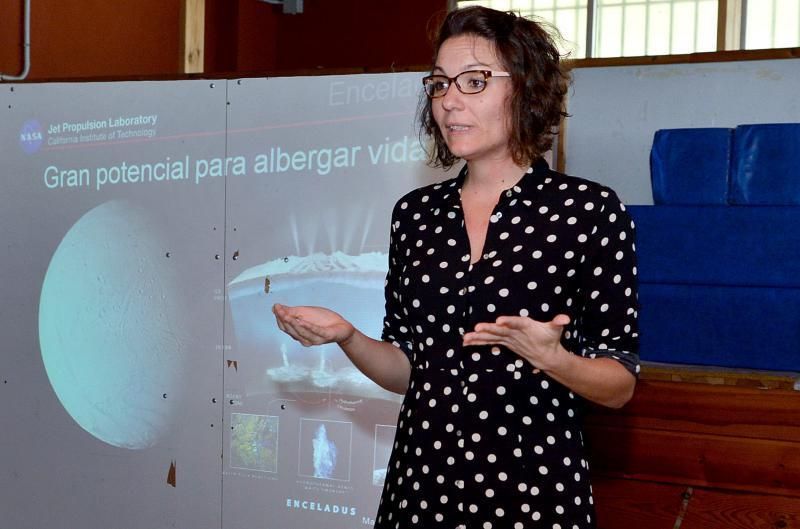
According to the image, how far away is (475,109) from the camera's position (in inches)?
51.8

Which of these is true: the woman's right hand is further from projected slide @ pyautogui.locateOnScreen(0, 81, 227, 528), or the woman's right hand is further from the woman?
projected slide @ pyautogui.locateOnScreen(0, 81, 227, 528)

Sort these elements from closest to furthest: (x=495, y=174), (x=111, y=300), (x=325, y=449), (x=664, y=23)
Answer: (x=495, y=174) < (x=325, y=449) < (x=111, y=300) < (x=664, y=23)

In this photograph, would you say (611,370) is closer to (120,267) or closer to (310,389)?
(310,389)

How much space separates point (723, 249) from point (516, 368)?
1203 millimetres

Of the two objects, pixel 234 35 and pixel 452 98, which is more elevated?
pixel 234 35

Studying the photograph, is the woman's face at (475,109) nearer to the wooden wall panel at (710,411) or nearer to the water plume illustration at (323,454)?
the wooden wall panel at (710,411)

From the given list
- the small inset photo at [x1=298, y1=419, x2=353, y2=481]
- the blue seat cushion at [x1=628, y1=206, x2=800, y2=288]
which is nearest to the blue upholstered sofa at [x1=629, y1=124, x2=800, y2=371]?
the blue seat cushion at [x1=628, y1=206, x2=800, y2=288]

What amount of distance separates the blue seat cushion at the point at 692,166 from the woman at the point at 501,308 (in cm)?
107

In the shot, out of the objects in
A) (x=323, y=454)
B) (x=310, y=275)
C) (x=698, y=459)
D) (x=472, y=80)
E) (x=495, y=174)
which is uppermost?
(x=472, y=80)

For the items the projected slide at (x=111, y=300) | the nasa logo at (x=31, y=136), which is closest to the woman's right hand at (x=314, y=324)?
the projected slide at (x=111, y=300)

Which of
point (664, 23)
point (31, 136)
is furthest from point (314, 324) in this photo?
point (664, 23)

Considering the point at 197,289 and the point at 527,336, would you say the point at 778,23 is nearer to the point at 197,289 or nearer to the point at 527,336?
the point at 197,289

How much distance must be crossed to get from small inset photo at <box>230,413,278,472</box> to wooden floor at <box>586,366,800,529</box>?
1.04 meters

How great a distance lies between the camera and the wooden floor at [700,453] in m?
2.10
